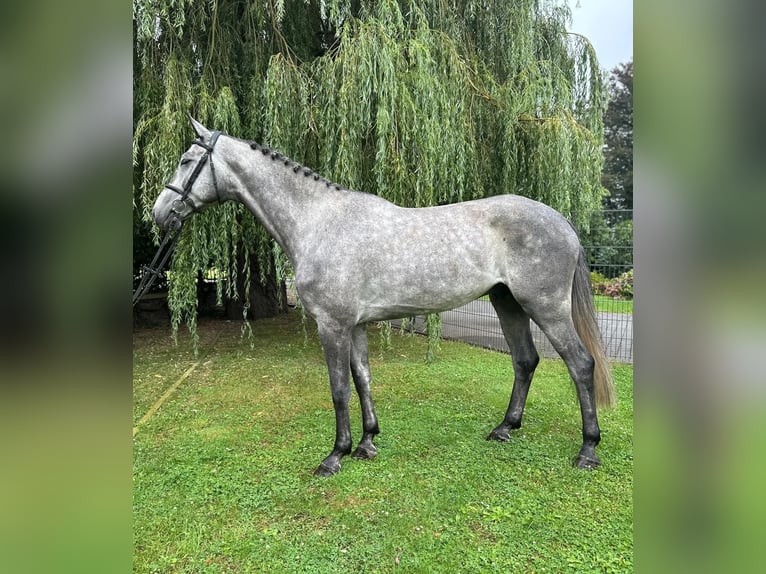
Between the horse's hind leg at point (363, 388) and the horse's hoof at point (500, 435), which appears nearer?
the horse's hind leg at point (363, 388)

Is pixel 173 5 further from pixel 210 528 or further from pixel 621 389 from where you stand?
pixel 621 389

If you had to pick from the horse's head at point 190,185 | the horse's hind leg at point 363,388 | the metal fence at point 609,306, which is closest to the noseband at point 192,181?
the horse's head at point 190,185

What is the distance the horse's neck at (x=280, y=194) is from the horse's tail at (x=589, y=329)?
6.03ft

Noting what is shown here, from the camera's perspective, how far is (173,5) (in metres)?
4.78

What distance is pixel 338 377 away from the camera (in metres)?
3.08

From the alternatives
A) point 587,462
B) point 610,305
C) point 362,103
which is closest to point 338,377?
point 587,462

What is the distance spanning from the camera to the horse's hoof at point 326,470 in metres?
3.02

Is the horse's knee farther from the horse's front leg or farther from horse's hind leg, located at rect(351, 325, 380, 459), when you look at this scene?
the horse's front leg

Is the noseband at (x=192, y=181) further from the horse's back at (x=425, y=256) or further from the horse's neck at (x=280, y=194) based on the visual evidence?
the horse's back at (x=425, y=256)

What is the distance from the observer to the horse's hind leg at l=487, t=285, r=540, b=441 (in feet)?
11.7

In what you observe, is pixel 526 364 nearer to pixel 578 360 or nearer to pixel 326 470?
pixel 578 360

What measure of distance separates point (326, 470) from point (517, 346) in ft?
5.53
